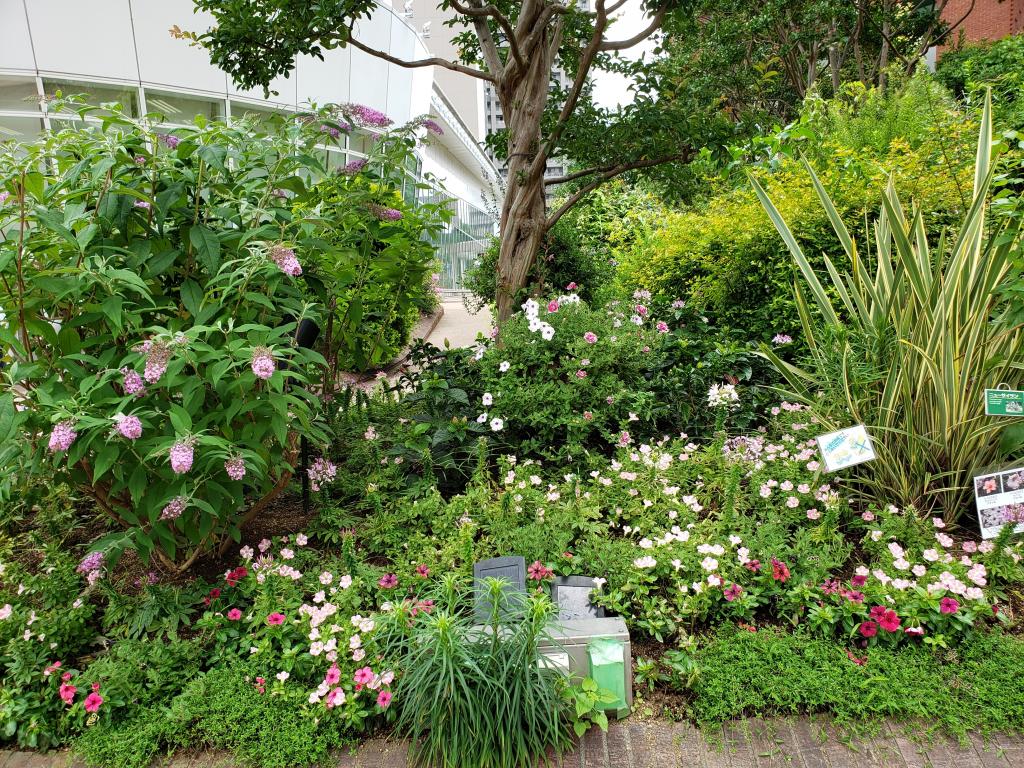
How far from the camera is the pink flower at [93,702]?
223cm

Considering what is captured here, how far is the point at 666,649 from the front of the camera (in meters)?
2.48

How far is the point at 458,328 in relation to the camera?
11.0 meters

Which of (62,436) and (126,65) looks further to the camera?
(126,65)

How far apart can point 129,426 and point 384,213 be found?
67.7 inches

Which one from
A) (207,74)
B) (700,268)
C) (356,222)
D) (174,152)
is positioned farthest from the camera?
(207,74)

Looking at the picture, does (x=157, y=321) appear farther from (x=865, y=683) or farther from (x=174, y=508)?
(x=865, y=683)

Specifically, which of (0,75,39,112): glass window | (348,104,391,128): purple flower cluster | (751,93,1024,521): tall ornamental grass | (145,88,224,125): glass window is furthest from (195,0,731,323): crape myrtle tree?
(145,88,224,125): glass window

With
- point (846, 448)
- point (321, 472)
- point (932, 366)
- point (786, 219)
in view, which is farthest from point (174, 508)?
point (786, 219)

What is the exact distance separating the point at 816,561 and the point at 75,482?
110 inches

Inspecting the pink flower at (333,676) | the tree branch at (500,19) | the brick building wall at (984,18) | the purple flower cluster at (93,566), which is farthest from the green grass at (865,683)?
the brick building wall at (984,18)

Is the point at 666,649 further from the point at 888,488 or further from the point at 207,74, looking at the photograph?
the point at 207,74

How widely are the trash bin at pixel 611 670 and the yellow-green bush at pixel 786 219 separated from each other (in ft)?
9.33

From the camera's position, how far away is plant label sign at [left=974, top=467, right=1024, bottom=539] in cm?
271

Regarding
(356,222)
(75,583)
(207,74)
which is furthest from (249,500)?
(207,74)
